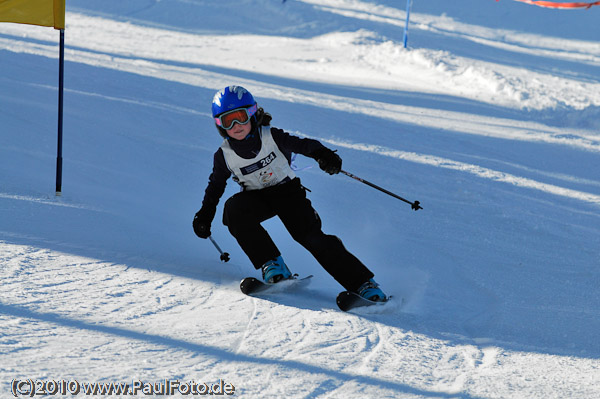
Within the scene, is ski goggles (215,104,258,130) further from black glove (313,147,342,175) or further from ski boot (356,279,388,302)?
ski boot (356,279,388,302)

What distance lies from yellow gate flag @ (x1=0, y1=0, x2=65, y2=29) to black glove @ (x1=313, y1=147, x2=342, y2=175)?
2292 millimetres

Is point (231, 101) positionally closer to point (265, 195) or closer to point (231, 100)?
point (231, 100)

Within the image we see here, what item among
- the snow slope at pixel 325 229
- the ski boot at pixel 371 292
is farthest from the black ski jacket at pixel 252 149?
the ski boot at pixel 371 292

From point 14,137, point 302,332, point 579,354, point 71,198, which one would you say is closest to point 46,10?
point 71,198

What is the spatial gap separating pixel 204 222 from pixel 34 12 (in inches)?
85.0

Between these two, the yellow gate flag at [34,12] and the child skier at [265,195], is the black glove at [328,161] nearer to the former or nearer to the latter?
the child skier at [265,195]

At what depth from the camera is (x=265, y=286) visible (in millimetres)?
3740

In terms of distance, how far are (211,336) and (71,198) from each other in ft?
8.88

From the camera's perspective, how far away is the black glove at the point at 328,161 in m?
3.94

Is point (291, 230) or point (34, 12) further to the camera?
point (34, 12)

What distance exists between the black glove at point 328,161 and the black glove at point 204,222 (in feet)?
2.42

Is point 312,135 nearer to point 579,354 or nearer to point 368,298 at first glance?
point 368,298

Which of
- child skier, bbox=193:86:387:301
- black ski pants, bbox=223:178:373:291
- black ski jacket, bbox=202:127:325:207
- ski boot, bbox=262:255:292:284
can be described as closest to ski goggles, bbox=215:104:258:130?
child skier, bbox=193:86:387:301

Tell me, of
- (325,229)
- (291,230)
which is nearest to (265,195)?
(291,230)
